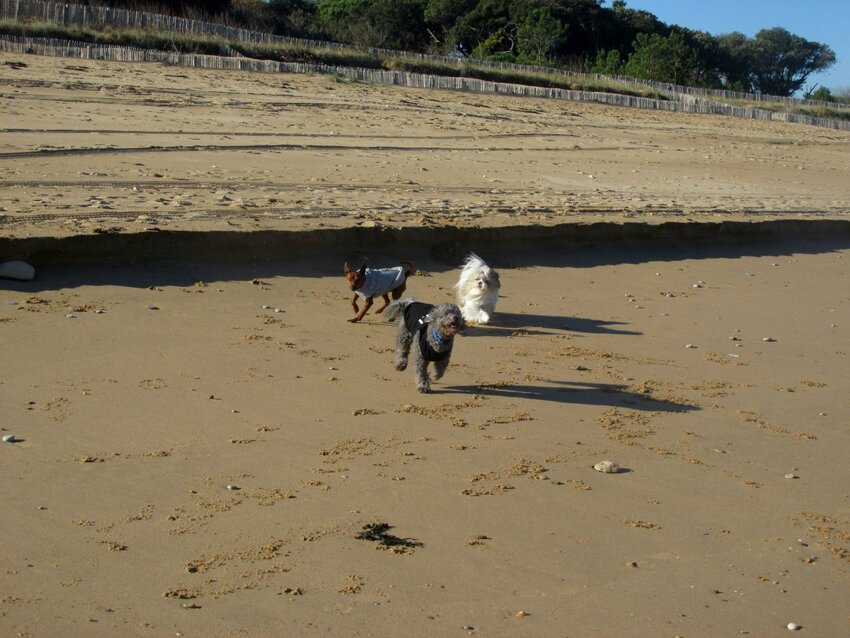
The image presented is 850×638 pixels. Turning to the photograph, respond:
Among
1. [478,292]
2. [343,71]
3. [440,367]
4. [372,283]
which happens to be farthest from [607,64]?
[440,367]

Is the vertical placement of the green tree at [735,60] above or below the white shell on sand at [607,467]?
above

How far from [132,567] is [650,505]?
2471mm

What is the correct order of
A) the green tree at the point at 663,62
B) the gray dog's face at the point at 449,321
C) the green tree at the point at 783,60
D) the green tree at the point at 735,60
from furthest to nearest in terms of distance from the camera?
the green tree at the point at 783,60, the green tree at the point at 735,60, the green tree at the point at 663,62, the gray dog's face at the point at 449,321

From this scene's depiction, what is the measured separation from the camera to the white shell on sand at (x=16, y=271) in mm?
7844

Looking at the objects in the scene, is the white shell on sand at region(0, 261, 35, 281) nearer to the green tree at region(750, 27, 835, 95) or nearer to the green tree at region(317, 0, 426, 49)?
the green tree at region(317, 0, 426, 49)

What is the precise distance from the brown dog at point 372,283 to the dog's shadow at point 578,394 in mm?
1419

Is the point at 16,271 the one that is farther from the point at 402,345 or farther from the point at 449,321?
the point at 449,321

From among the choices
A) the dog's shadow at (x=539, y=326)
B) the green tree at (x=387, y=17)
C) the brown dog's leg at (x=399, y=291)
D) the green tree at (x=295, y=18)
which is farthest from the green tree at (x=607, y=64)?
the brown dog's leg at (x=399, y=291)

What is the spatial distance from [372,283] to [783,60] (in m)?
58.8

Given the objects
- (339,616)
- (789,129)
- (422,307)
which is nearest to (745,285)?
(422,307)

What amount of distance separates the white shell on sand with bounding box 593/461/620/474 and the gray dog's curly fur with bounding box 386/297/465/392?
1.24 m

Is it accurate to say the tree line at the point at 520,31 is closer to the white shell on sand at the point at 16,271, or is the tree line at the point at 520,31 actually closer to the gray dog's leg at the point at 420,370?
the white shell on sand at the point at 16,271

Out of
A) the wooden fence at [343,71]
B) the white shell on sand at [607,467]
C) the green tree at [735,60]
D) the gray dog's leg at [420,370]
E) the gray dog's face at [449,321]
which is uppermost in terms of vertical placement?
the green tree at [735,60]

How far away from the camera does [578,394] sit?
22.7 ft
